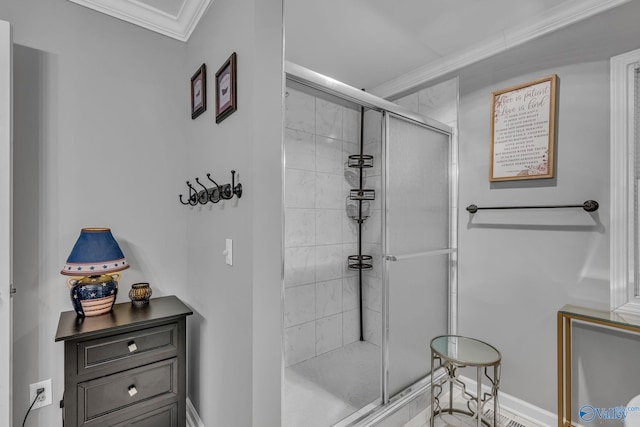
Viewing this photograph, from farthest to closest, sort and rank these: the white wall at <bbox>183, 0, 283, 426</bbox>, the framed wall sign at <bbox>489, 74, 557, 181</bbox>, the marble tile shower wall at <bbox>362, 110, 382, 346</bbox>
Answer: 1. the marble tile shower wall at <bbox>362, 110, 382, 346</bbox>
2. the framed wall sign at <bbox>489, 74, 557, 181</bbox>
3. the white wall at <bbox>183, 0, 283, 426</bbox>

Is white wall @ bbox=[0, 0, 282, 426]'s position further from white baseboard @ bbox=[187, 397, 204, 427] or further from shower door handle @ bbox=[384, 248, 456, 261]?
shower door handle @ bbox=[384, 248, 456, 261]

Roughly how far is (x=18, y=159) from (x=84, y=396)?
1.15 m

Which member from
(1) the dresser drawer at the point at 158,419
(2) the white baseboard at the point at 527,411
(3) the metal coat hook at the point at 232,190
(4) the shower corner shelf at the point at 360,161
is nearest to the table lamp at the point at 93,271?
(1) the dresser drawer at the point at 158,419

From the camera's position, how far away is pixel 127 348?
143 cm

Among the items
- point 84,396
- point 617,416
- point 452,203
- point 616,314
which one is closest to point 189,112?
point 84,396

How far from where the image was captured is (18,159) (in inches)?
Result: 57.7

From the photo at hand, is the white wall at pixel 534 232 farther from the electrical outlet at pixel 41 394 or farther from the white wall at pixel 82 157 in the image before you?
the electrical outlet at pixel 41 394

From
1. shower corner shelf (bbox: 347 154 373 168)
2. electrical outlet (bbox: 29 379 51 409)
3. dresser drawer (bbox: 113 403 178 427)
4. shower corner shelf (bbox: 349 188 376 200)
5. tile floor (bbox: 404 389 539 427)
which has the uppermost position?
shower corner shelf (bbox: 347 154 373 168)

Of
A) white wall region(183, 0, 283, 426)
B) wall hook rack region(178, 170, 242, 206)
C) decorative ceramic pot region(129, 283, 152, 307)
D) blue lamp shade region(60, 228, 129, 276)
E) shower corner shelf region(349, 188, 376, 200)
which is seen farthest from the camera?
shower corner shelf region(349, 188, 376, 200)

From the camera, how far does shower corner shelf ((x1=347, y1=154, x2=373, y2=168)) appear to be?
8.75ft

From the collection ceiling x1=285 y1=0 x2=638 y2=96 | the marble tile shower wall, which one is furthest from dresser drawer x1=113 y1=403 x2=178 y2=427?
ceiling x1=285 y1=0 x2=638 y2=96
